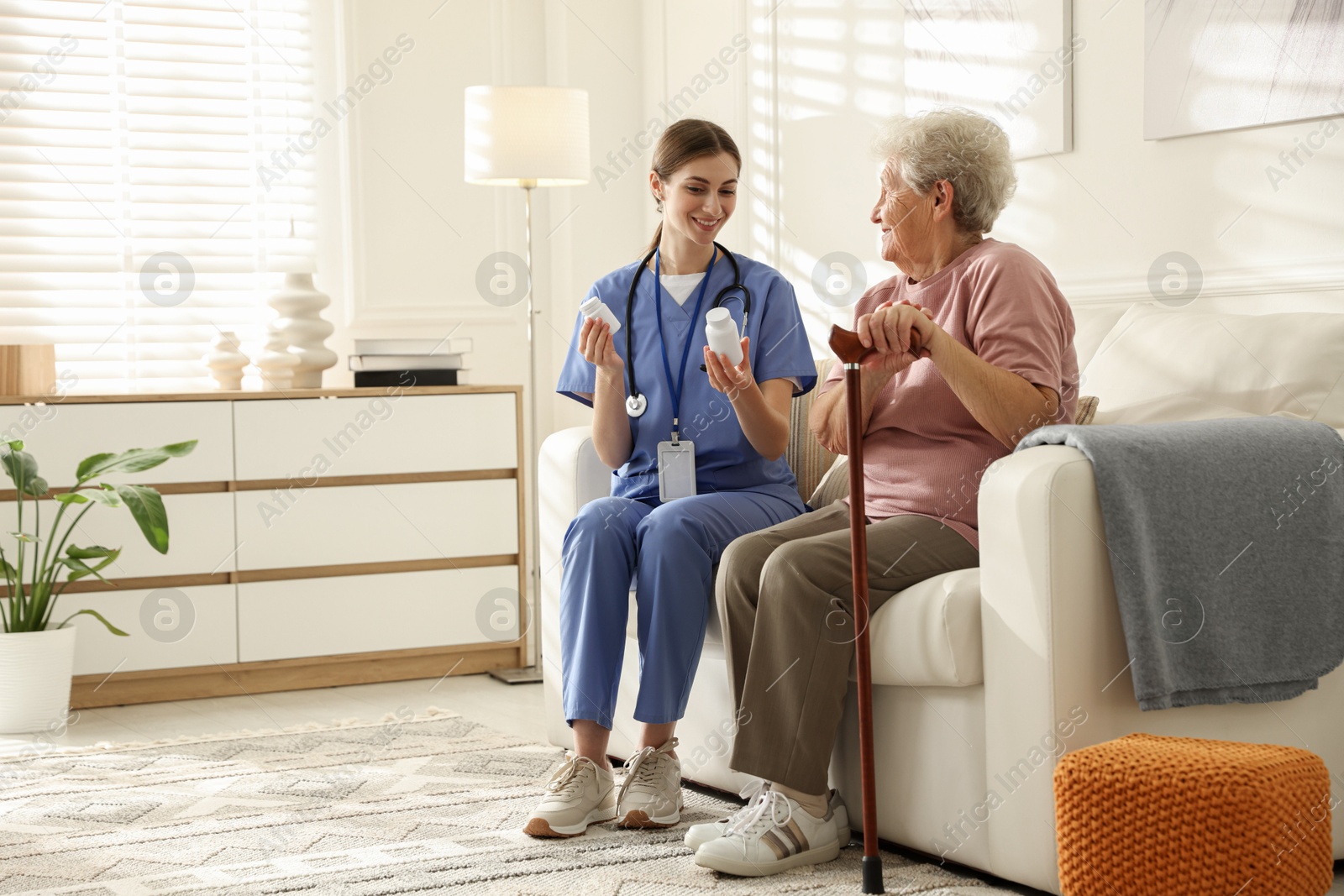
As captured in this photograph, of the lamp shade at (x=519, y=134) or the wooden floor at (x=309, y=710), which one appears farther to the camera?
the lamp shade at (x=519, y=134)

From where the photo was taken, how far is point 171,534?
11.3 feet

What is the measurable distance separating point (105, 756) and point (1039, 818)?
1.99 m

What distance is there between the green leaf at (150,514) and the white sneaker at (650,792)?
1377mm

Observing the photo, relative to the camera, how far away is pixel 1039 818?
1742 millimetres

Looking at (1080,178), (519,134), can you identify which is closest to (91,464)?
(519,134)

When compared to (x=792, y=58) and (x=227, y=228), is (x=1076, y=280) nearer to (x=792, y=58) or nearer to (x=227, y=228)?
(x=792, y=58)

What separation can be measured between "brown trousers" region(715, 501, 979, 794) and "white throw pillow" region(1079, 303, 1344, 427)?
0.45 meters

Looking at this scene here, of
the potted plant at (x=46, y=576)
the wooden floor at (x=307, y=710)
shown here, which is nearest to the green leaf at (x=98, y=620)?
the potted plant at (x=46, y=576)

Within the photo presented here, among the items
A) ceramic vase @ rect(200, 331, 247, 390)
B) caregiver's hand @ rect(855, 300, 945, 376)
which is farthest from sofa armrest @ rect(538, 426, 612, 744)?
ceramic vase @ rect(200, 331, 247, 390)

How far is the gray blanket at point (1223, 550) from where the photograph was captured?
1718 mm

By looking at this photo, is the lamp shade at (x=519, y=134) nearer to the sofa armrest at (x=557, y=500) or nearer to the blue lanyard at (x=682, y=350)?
the sofa armrest at (x=557, y=500)

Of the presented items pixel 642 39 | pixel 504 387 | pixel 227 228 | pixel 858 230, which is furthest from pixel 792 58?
pixel 227 228

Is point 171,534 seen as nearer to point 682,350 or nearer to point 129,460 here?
point 129,460

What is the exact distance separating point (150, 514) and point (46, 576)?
0.33 metres
